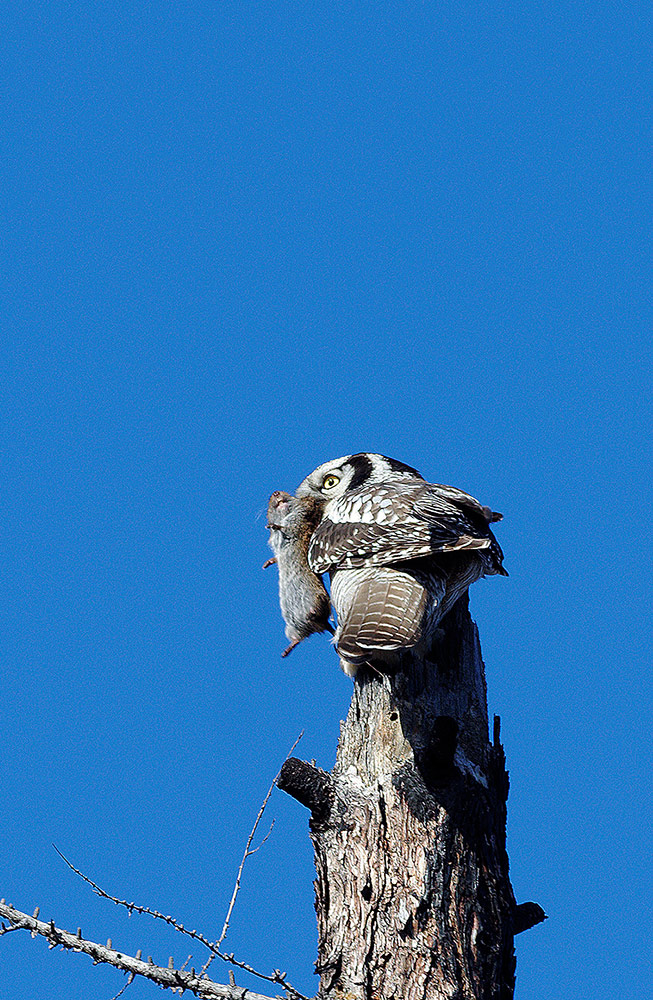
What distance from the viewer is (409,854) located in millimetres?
4223

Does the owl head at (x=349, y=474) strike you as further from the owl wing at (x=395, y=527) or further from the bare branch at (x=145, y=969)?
the bare branch at (x=145, y=969)

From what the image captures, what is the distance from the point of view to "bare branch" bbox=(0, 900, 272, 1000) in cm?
378

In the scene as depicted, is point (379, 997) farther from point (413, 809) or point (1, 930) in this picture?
point (1, 930)

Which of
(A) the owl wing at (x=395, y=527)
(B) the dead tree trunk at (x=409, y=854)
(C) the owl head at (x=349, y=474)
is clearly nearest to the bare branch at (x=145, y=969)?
(B) the dead tree trunk at (x=409, y=854)

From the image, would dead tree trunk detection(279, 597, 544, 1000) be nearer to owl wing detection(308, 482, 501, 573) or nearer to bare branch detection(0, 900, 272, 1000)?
bare branch detection(0, 900, 272, 1000)

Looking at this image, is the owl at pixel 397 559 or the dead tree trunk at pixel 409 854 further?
the owl at pixel 397 559

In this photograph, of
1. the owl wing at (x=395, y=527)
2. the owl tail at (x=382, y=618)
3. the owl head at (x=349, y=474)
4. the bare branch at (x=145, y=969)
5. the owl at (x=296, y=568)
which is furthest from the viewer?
the owl head at (x=349, y=474)

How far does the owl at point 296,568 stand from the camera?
591 cm

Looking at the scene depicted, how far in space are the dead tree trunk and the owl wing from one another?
0.60m

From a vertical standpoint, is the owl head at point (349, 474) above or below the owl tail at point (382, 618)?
above

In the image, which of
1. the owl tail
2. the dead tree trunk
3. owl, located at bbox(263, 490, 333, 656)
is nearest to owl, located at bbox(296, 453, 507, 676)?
the owl tail

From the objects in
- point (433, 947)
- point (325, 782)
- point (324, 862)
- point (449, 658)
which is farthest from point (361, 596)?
point (433, 947)

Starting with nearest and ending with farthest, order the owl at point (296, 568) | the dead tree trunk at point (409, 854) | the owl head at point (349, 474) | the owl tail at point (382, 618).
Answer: the dead tree trunk at point (409, 854), the owl tail at point (382, 618), the owl at point (296, 568), the owl head at point (349, 474)

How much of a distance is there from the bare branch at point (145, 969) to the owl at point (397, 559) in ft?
4.45
